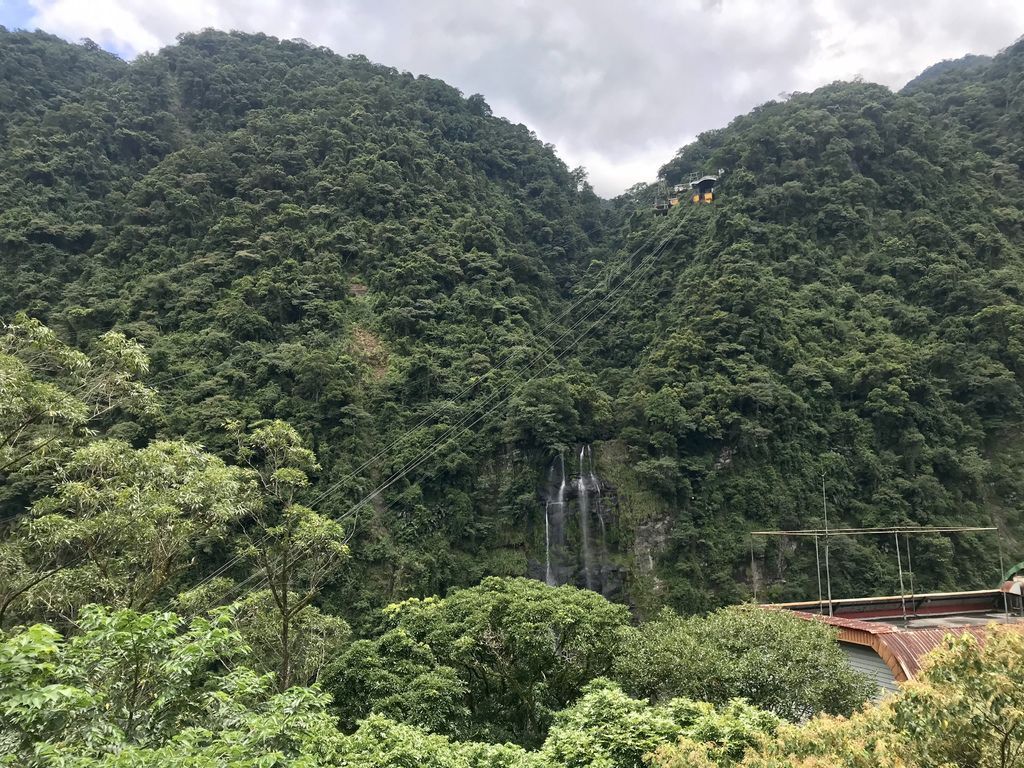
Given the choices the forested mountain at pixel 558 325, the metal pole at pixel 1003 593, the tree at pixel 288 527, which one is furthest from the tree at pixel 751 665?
the forested mountain at pixel 558 325

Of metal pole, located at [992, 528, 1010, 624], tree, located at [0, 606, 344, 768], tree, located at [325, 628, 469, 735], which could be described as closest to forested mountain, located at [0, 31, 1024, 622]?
metal pole, located at [992, 528, 1010, 624]

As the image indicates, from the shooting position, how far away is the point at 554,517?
92.4ft

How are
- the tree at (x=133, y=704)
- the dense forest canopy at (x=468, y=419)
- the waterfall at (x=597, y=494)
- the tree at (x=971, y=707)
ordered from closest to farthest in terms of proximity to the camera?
the tree at (x=971, y=707)
the tree at (x=133, y=704)
the dense forest canopy at (x=468, y=419)
the waterfall at (x=597, y=494)

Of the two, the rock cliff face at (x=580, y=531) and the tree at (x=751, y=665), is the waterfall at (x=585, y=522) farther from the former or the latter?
the tree at (x=751, y=665)

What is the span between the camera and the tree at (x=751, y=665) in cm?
910

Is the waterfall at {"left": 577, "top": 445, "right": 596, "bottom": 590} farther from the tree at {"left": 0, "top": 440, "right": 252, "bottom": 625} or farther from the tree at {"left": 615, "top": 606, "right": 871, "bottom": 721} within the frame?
the tree at {"left": 0, "top": 440, "right": 252, "bottom": 625}

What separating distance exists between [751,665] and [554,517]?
749 inches

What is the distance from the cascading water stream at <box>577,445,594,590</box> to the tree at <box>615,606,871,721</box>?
15952 mm

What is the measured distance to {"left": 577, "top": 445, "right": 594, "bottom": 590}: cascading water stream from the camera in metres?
26.9

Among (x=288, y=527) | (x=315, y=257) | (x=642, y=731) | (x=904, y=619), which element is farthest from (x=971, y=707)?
(x=315, y=257)

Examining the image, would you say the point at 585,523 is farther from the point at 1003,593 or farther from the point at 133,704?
the point at 133,704

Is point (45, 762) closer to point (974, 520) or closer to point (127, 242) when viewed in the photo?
point (974, 520)

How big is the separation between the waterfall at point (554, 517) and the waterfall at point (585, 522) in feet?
3.07

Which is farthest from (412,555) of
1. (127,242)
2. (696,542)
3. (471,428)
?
(127,242)
